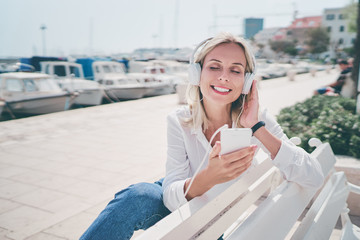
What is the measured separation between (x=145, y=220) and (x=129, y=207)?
16cm

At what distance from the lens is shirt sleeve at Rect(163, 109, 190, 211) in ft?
5.11

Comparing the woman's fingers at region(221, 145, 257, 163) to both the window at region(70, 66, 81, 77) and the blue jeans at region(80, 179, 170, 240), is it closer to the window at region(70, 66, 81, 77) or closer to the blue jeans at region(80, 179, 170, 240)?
the blue jeans at region(80, 179, 170, 240)

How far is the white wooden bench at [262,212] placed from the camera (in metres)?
1.16

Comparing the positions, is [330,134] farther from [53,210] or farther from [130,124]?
[130,124]

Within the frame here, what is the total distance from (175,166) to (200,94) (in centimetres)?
52

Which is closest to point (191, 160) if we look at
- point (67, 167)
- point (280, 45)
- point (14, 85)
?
point (67, 167)

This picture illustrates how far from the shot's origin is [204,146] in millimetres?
1854

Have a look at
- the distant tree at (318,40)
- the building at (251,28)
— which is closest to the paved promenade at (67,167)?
the building at (251,28)

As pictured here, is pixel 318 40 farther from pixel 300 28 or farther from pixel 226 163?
pixel 226 163

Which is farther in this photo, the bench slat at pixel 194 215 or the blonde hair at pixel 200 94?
the blonde hair at pixel 200 94

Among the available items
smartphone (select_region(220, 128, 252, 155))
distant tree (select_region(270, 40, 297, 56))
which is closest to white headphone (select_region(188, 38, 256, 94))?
smartphone (select_region(220, 128, 252, 155))

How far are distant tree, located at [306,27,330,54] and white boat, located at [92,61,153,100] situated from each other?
7099 centimetres

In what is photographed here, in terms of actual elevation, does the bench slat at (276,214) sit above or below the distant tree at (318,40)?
below

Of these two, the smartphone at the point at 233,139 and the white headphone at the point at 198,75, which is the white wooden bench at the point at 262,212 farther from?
the white headphone at the point at 198,75
